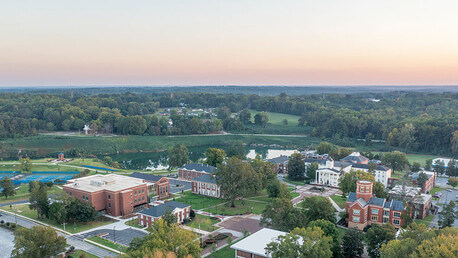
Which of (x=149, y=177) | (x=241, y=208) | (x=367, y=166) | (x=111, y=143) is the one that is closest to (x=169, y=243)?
(x=241, y=208)

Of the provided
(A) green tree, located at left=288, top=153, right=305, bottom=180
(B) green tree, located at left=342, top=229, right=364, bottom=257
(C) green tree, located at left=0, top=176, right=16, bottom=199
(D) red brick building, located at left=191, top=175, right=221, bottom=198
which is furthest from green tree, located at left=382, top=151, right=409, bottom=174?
(C) green tree, located at left=0, top=176, right=16, bottom=199

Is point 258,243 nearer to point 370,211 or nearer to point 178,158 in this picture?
point 370,211

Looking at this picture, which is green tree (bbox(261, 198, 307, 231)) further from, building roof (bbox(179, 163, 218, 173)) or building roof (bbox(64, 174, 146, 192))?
building roof (bbox(179, 163, 218, 173))

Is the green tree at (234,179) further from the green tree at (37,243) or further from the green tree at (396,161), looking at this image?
the green tree at (396,161)

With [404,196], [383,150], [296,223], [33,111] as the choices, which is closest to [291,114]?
[383,150]

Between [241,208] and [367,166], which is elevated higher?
[367,166]

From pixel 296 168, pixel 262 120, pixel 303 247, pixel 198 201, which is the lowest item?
pixel 198 201
